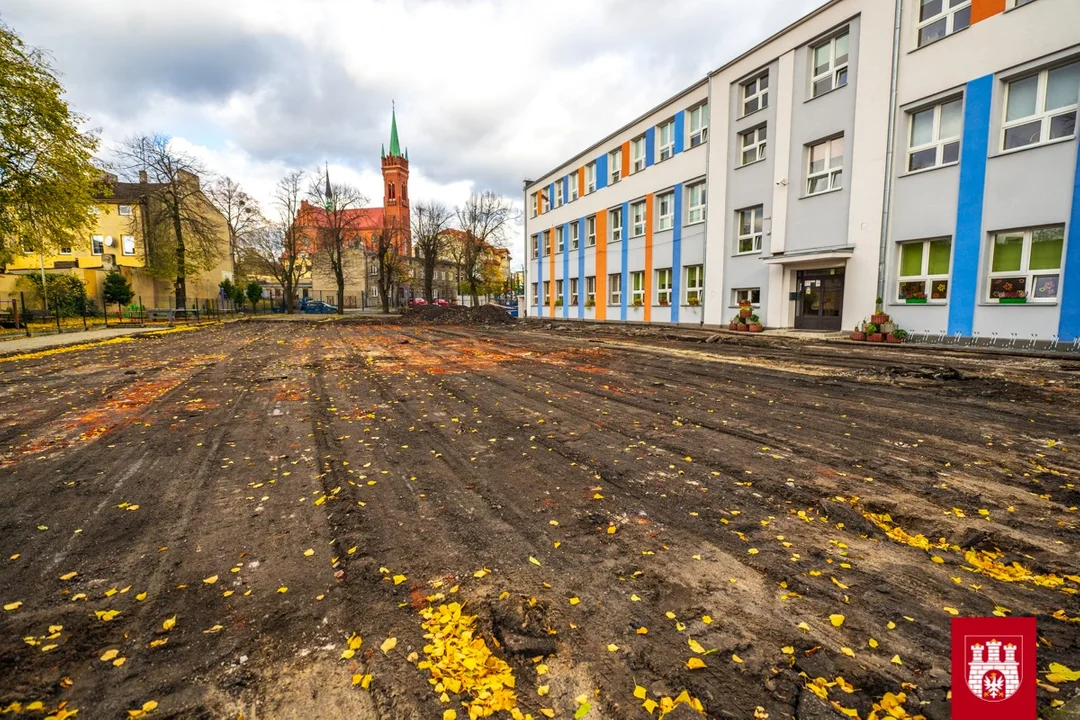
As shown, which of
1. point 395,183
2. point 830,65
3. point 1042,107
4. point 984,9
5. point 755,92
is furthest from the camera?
point 395,183

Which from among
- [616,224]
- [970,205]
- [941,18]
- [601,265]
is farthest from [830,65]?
[601,265]

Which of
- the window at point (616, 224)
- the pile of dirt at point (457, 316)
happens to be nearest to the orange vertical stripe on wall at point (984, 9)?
the window at point (616, 224)

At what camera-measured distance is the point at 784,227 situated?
20.0 meters

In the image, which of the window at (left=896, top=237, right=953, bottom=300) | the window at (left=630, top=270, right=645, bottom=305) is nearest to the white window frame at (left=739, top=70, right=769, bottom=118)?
the window at (left=896, top=237, right=953, bottom=300)

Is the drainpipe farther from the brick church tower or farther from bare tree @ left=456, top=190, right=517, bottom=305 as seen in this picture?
the brick church tower

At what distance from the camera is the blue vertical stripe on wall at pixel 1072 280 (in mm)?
12484

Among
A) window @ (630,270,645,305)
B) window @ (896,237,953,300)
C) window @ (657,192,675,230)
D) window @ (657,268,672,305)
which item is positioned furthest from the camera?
window @ (630,270,645,305)

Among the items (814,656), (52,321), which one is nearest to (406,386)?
(814,656)

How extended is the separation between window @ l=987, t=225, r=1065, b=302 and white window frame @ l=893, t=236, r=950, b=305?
103 centimetres

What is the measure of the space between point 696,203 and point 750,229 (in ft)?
13.5

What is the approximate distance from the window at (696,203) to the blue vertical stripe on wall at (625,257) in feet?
17.0

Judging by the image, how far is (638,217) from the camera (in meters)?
29.4

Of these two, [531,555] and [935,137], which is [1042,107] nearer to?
[935,137]

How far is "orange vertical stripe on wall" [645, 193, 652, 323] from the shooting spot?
28.3 meters
